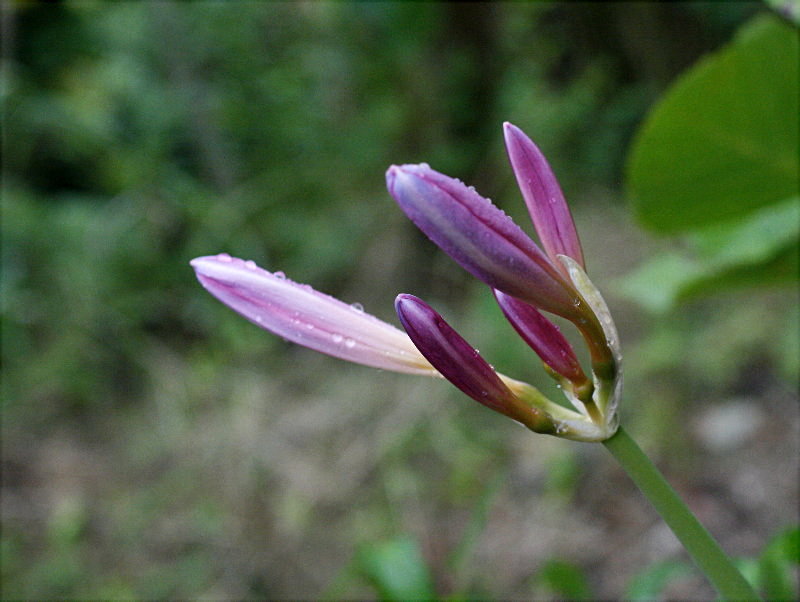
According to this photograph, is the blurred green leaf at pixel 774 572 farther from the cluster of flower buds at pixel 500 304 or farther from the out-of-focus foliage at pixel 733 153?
the out-of-focus foliage at pixel 733 153

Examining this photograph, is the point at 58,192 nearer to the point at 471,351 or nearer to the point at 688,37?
the point at 688,37

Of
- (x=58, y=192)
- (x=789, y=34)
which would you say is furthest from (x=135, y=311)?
(x=789, y=34)

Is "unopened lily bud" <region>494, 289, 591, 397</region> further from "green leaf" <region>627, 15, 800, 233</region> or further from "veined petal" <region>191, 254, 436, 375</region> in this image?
"green leaf" <region>627, 15, 800, 233</region>

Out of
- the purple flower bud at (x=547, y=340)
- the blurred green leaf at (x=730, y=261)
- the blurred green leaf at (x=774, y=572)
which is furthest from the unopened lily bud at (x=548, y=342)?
the blurred green leaf at (x=730, y=261)

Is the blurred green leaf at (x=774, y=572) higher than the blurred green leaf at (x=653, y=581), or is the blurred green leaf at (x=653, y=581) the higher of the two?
the blurred green leaf at (x=774, y=572)

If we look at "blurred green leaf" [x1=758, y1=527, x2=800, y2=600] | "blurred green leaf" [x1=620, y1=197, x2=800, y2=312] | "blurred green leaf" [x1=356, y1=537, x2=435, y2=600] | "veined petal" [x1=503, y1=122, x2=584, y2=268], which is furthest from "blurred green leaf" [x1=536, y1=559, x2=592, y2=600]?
"veined petal" [x1=503, y1=122, x2=584, y2=268]

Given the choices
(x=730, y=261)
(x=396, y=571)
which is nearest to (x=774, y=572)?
(x=396, y=571)
